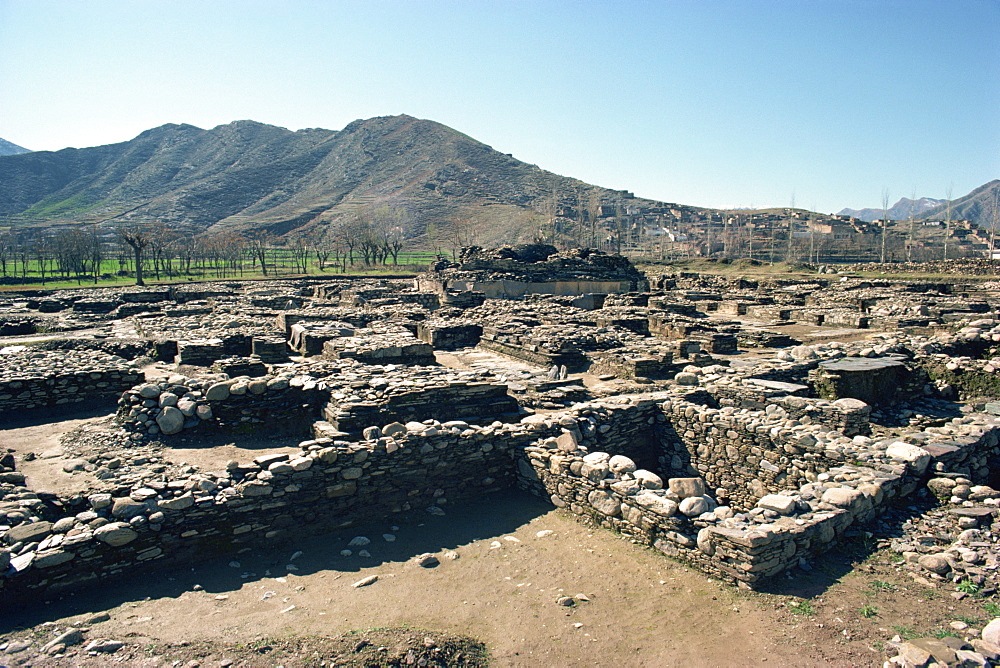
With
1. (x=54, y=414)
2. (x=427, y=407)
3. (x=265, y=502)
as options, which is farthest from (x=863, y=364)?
(x=54, y=414)

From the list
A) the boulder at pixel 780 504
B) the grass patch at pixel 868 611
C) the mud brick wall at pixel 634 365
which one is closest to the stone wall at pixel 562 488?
the boulder at pixel 780 504

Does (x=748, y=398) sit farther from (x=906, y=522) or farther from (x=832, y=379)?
(x=906, y=522)

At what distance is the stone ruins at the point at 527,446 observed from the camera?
5207 millimetres

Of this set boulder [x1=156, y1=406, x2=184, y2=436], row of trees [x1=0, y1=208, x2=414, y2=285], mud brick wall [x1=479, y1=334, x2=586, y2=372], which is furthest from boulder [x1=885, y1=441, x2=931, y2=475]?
row of trees [x1=0, y1=208, x2=414, y2=285]

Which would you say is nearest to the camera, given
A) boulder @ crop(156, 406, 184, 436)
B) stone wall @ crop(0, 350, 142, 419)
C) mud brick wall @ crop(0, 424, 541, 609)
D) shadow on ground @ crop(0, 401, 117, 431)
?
mud brick wall @ crop(0, 424, 541, 609)

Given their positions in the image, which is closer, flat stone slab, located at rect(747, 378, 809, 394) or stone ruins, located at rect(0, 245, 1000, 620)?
stone ruins, located at rect(0, 245, 1000, 620)

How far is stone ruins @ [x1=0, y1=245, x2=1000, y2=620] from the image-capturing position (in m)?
5.21

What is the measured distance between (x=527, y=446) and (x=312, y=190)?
584ft

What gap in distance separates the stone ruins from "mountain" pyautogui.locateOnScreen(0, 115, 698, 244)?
90.7 metres

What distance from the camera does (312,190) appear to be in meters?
170

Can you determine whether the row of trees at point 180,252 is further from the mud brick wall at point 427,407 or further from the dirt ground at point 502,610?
the dirt ground at point 502,610

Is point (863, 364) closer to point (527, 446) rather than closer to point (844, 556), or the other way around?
point (844, 556)

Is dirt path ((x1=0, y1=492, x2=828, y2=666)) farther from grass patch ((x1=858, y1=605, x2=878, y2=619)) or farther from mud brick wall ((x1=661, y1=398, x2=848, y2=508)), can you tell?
mud brick wall ((x1=661, y1=398, x2=848, y2=508))

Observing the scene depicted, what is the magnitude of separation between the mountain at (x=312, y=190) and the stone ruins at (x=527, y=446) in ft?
298
